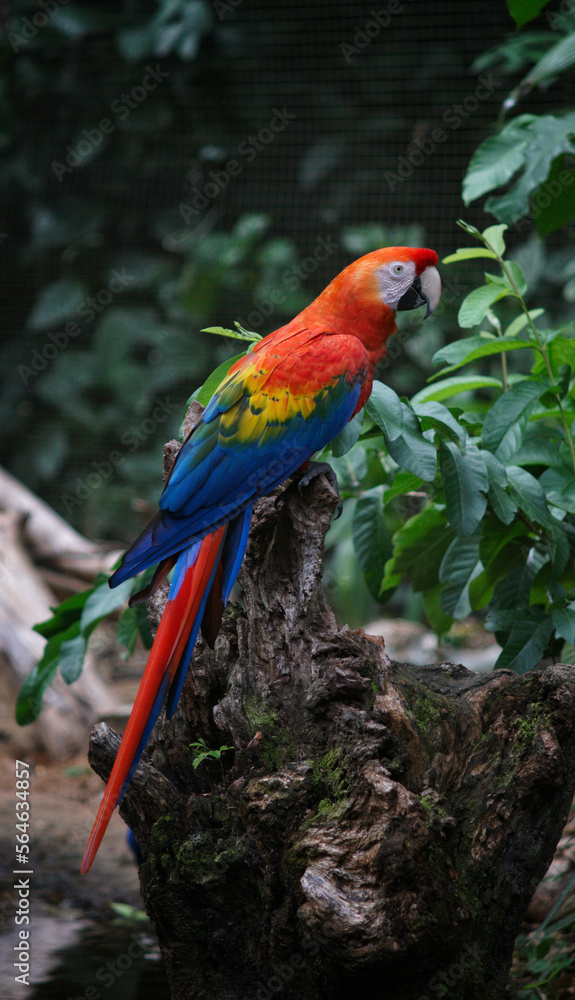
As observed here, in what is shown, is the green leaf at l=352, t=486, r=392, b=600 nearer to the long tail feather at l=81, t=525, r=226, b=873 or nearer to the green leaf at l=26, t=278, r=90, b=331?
the long tail feather at l=81, t=525, r=226, b=873

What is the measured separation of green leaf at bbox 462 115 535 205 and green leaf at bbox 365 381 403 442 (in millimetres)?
549

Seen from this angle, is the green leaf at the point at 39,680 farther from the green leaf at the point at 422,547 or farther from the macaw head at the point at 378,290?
the macaw head at the point at 378,290

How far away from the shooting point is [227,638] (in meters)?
1.08

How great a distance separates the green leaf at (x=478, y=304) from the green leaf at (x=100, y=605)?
0.64 metres

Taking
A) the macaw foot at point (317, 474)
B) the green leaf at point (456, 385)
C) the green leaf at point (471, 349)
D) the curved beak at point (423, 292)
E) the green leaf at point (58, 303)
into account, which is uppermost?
the green leaf at point (58, 303)

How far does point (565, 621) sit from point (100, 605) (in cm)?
69

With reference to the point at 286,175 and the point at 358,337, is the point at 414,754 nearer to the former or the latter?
the point at 358,337

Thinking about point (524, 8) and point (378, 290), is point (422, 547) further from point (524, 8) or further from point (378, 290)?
point (524, 8)

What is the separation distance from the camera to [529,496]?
1.08 meters

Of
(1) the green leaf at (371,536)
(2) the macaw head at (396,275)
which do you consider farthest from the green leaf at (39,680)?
(2) the macaw head at (396,275)

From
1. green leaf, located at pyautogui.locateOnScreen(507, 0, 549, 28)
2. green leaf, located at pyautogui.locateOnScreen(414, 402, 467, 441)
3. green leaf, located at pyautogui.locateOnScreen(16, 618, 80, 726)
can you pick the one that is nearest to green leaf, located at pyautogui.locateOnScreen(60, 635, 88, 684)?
green leaf, located at pyautogui.locateOnScreen(16, 618, 80, 726)

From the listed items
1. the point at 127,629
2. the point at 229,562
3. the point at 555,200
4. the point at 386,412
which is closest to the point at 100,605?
the point at 127,629

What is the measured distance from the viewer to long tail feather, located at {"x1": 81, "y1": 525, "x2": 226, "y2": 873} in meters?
0.85

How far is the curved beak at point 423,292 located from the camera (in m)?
1.22
